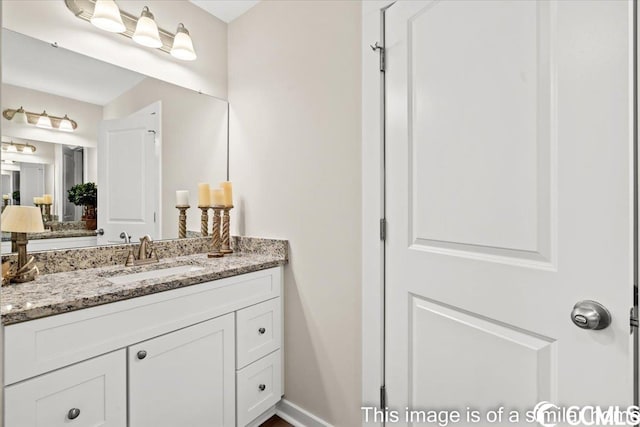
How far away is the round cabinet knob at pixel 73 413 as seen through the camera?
Answer: 1036 mm

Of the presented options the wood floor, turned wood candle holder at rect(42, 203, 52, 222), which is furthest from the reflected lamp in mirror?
the wood floor

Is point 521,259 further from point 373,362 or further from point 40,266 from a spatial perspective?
point 40,266

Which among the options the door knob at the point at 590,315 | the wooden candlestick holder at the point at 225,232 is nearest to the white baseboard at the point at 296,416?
the wooden candlestick holder at the point at 225,232

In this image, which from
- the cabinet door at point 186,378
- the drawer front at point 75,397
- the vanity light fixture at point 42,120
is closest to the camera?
the drawer front at point 75,397

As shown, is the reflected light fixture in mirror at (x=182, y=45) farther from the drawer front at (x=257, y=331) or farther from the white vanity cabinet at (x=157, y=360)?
the drawer front at (x=257, y=331)

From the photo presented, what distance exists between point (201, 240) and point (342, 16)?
1.47 meters

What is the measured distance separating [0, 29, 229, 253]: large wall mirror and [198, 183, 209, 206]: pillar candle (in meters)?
0.06

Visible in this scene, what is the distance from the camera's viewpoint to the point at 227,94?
2162mm

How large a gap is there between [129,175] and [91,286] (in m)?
0.75

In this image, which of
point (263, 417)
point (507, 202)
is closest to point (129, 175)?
point (263, 417)

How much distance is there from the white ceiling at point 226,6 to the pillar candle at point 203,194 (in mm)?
1111

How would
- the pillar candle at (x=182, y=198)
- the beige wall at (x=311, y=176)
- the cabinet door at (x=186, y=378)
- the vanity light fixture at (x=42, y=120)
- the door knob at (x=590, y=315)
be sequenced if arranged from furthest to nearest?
the pillar candle at (x=182, y=198)
the beige wall at (x=311, y=176)
the vanity light fixture at (x=42, y=120)
the cabinet door at (x=186, y=378)
the door knob at (x=590, y=315)

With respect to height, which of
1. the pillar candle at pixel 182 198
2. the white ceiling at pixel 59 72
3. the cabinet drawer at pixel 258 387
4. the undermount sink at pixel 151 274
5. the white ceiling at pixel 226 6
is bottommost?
the cabinet drawer at pixel 258 387

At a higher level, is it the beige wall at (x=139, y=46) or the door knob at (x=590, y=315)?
the beige wall at (x=139, y=46)
